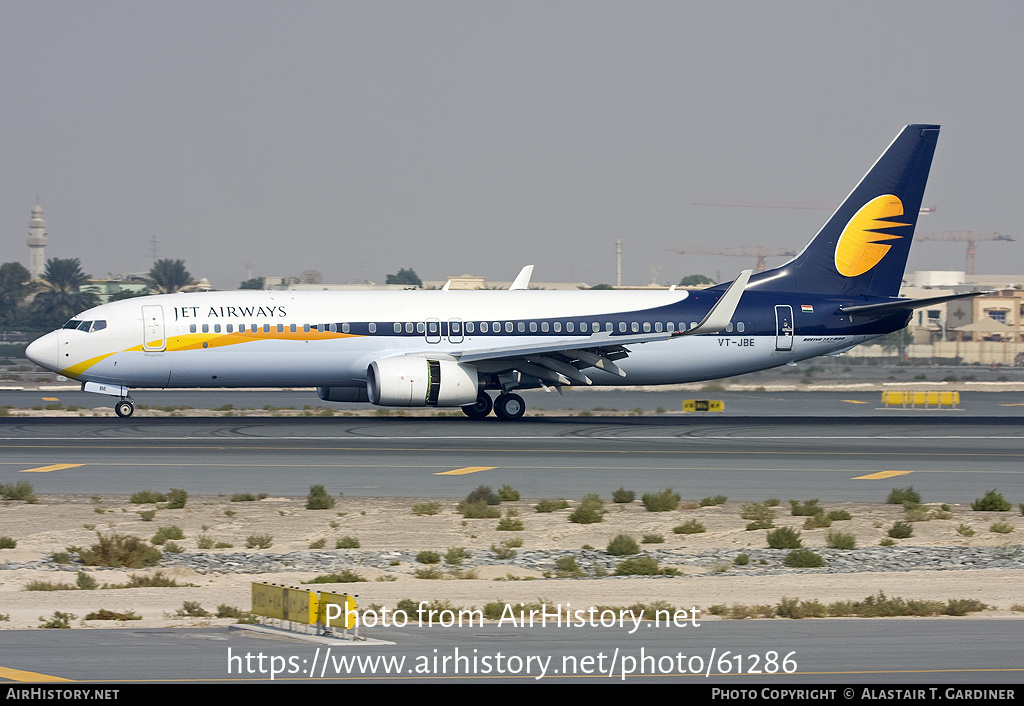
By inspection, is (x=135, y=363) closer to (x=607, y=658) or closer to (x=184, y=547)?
(x=184, y=547)

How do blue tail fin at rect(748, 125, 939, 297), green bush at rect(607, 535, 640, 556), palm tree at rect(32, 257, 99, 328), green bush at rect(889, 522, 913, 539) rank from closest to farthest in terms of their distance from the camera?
green bush at rect(607, 535, 640, 556) → green bush at rect(889, 522, 913, 539) → blue tail fin at rect(748, 125, 939, 297) → palm tree at rect(32, 257, 99, 328)

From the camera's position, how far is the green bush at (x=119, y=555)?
1736 centimetres

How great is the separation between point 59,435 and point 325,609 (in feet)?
80.6

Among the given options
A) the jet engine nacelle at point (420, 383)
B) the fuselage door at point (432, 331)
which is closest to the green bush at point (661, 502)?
the jet engine nacelle at point (420, 383)

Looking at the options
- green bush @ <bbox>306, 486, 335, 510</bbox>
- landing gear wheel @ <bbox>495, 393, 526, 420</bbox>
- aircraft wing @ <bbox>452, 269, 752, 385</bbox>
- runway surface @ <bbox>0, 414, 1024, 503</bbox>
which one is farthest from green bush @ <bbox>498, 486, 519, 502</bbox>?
landing gear wheel @ <bbox>495, 393, 526, 420</bbox>

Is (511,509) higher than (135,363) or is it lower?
lower

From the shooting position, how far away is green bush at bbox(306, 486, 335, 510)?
21750 millimetres

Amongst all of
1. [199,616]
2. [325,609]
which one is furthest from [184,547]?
[325,609]

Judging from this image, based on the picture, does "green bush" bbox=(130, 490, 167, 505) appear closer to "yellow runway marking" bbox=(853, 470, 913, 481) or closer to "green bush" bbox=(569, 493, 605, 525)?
"green bush" bbox=(569, 493, 605, 525)

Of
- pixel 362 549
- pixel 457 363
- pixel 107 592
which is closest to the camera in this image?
pixel 107 592

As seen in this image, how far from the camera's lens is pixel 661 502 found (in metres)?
22.0

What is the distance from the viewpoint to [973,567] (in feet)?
56.6

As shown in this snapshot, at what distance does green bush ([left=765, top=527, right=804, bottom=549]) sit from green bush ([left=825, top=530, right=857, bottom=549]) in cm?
49

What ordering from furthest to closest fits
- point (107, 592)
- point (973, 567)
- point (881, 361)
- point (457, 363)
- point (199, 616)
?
point (881, 361) → point (457, 363) → point (973, 567) → point (107, 592) → point (199, 616)
